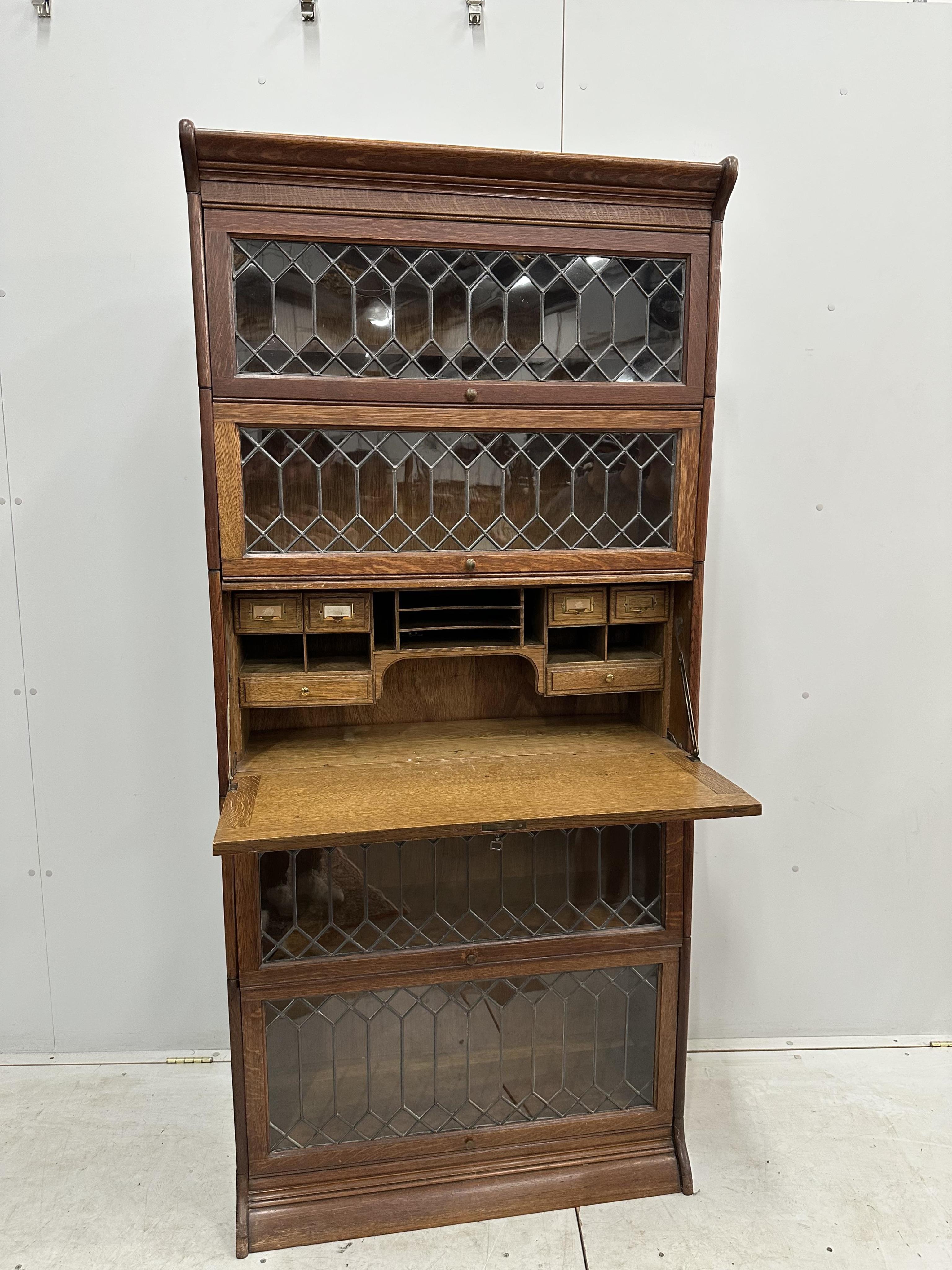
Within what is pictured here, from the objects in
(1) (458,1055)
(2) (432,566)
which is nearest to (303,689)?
(2) (432,566)

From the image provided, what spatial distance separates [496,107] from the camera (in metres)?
1.99

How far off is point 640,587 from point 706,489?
0.26 metres

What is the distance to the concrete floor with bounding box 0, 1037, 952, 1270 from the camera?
5.55 feet

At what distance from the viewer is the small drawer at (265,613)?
1669 mm

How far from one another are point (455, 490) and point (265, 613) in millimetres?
486

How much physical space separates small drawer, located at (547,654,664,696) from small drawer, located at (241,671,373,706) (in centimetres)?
43

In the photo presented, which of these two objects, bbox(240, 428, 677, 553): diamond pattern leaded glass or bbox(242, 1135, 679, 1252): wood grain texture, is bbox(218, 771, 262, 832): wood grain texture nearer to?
bbox(240, 428, 677, 553): diamond pattern leaded glass

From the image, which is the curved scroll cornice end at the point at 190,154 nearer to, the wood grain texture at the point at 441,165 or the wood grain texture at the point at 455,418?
the wood grain texture at the point at 441,165

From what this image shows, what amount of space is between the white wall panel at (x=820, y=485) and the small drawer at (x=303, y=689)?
1082mm

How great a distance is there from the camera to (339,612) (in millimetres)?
1681

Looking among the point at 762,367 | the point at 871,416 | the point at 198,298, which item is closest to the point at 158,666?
the point at 198,298

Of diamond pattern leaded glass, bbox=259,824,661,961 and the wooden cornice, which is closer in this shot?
the wooden cornice

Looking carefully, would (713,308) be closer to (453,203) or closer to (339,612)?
(453,203)

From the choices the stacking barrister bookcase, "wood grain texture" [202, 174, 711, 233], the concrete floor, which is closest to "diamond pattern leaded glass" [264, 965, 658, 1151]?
the stacking barrister bookcase
